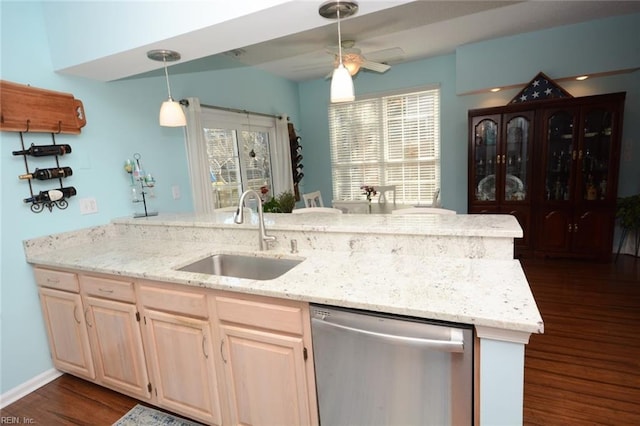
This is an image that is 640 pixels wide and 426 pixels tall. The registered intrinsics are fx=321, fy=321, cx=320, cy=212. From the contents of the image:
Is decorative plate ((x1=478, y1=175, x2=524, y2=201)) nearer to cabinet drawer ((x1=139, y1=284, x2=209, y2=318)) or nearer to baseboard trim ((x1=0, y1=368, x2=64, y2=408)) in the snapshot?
cabinet drawer ((x1=139, y1=284, x2=209, y2=318))

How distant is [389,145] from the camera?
16.1 feet

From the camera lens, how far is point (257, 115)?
436 centimetres

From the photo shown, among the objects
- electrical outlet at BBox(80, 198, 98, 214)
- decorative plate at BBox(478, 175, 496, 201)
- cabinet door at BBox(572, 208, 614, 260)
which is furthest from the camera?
decorative plate at BBox(478, 175, 496, 201)

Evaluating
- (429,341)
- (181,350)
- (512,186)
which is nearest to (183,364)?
(181,350)

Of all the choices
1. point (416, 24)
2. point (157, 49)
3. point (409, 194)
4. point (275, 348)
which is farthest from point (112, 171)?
point (409, 194)

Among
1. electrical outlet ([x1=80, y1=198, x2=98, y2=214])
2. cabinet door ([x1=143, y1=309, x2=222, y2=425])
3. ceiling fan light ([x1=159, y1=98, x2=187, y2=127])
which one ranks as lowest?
cabinet door ([x1=143, y1=309, x2=222, y2=425])

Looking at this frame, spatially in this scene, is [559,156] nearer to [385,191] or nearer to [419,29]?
[385,191]

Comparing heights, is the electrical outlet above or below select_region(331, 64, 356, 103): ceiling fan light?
below

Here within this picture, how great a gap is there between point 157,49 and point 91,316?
1.63 meters

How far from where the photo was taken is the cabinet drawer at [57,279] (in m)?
1.95

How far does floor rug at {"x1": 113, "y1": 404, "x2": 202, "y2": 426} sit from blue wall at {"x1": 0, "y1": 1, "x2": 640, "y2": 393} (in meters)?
0.86

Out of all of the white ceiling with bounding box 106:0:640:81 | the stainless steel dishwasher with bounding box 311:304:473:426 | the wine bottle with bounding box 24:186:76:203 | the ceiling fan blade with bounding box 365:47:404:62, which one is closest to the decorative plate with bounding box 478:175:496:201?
the white ceiling with bounding box 106:0:640:81

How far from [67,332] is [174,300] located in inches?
41.8

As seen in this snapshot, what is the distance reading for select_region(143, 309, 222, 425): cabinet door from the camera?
1574 mm
